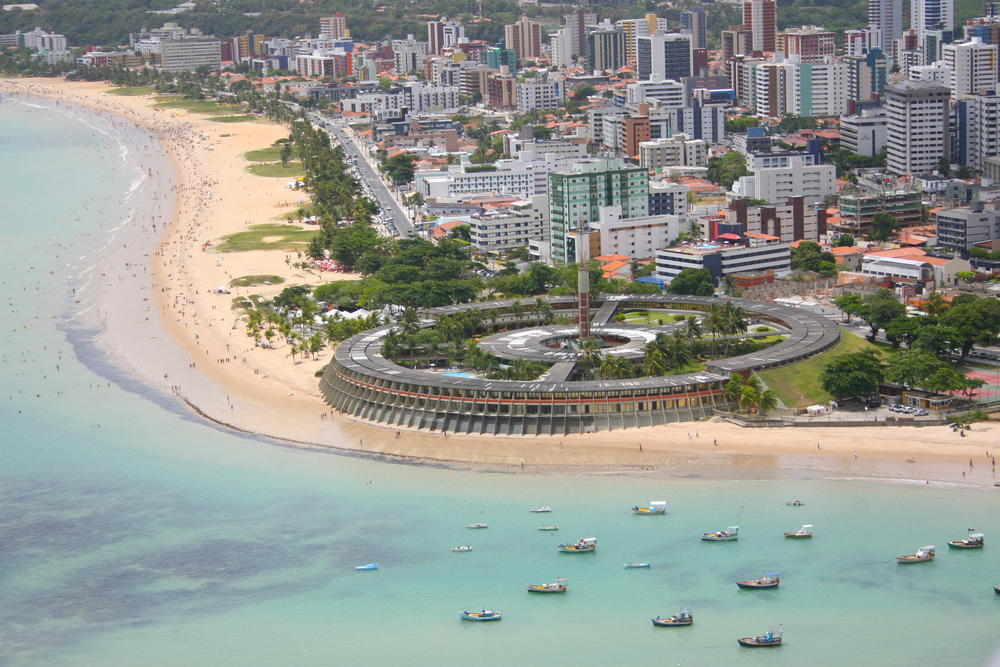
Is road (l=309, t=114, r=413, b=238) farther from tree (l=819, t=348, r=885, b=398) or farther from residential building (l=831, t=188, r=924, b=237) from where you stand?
tree (l=819, t=348, r=885, b=398)

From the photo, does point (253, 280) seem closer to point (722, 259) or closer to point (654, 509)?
point (722, 259)

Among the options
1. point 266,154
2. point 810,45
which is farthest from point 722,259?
point 810,45

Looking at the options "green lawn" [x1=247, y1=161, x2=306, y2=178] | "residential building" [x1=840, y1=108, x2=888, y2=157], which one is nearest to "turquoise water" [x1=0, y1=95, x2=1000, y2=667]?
"green lawn" [x1=247, y1=161, x2=306, y2=178]

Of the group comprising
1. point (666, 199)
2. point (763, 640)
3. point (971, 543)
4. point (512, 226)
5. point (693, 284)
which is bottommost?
point (763, 640)

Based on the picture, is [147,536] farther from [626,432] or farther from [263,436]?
[626,432]

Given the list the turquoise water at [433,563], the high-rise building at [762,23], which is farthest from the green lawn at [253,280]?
the high-rise building at [762,23]

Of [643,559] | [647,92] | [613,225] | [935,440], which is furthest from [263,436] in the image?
[647,92]

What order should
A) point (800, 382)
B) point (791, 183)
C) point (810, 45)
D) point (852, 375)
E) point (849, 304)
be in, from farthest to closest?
point (810, 45) → point (791, 183) → point (849, 304) → point (800, 382) → point (852, 375)
